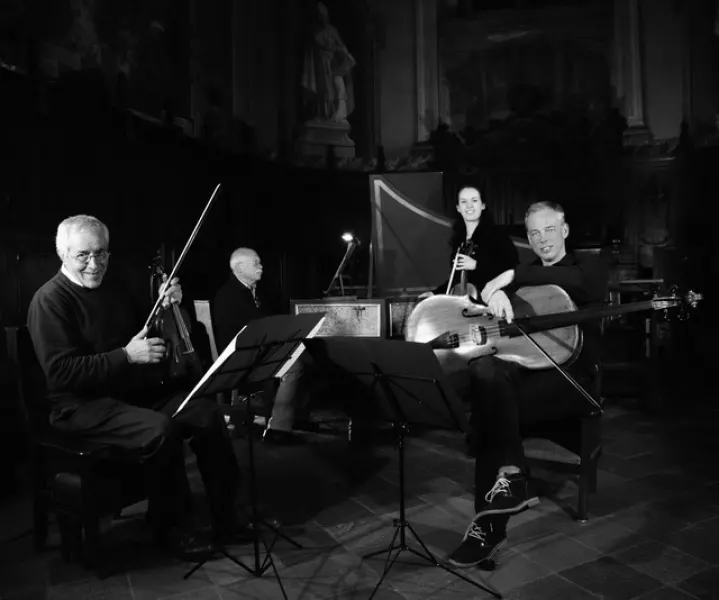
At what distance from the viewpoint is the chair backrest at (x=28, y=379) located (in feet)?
8.26

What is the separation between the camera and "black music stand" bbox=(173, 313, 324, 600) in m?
2.12

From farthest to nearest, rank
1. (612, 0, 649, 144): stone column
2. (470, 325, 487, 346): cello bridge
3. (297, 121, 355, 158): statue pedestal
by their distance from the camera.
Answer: (297, 121, 355, 158): statue pedestal, (612, 0, 649, 144): stone column, (470, 325, 487, 346): cello bridge

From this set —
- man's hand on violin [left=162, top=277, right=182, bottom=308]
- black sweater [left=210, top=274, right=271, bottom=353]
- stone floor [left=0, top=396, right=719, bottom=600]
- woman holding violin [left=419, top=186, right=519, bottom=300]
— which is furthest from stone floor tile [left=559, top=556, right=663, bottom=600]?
black sweater [left=210, top=274, right=271, bottom=353]

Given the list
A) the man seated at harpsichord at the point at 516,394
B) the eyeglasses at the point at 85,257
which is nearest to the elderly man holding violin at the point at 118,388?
the eyeglasses at the point at 85,257

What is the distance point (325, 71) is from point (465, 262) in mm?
6739

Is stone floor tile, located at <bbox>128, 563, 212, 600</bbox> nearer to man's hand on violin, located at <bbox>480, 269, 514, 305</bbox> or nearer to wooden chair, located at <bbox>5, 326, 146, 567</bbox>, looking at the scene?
wooden chair, located at <bbox>5, 326, 146, 567</bbox>

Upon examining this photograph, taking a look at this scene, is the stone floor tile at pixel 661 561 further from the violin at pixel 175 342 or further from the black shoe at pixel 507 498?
the violin at pixel 175 342

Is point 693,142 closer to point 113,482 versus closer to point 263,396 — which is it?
point 263,396

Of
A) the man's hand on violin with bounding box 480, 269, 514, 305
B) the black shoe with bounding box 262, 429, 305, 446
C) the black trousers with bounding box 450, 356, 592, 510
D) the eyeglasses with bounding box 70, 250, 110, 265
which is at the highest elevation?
the eyeglasses with bounding box 70, 250, 110, 265

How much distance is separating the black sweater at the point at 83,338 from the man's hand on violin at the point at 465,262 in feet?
6.37

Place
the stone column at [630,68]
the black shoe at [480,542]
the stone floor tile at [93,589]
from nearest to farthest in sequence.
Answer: the stone floor tile at [93,589] < the black shoe at [480,542] < the stone column at [630,68]

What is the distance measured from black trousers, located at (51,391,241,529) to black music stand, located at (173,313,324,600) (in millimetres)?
232

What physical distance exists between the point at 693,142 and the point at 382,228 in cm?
616

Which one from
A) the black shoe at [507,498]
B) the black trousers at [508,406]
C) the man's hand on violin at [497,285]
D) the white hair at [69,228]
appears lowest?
the black shoe at [507,498]
